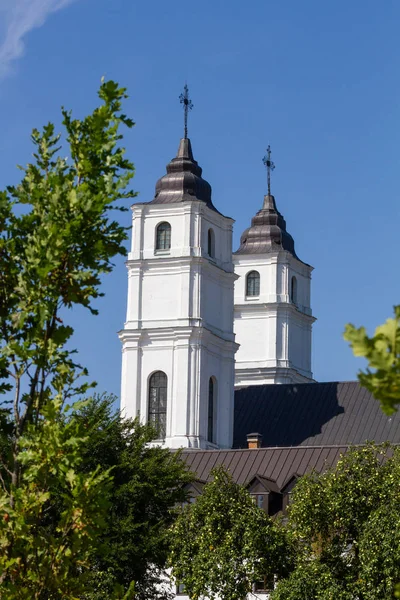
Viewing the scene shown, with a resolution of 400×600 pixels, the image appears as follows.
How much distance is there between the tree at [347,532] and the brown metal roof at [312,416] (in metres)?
27.6

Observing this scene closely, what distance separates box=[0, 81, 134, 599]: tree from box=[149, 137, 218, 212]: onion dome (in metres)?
64.1

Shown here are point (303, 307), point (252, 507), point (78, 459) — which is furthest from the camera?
point (303, 307)

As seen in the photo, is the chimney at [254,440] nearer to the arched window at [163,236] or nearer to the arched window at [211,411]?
the arched window at [211,411]

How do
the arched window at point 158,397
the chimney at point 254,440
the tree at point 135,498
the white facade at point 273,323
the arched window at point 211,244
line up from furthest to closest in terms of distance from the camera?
1. the white facade at point 273,323
2. the arched window at point 211,244
3. the arched window at point 158,397
4. the chimney at point 254,440
5. the tree at point 135,498

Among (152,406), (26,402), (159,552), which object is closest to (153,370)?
(152,406)

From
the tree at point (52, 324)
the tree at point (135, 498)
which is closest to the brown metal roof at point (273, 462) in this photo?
the tree at point (135, 498)

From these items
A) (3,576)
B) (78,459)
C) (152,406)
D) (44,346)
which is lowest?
(3,576)

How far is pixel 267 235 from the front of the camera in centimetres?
10062

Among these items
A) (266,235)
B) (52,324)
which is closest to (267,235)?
(266,235)

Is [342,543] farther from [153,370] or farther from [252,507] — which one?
[153,370]

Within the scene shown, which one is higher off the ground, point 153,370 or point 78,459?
point 153,370

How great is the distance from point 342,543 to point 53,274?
101 feet

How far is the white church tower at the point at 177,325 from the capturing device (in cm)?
7850

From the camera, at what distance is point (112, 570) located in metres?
47.9
